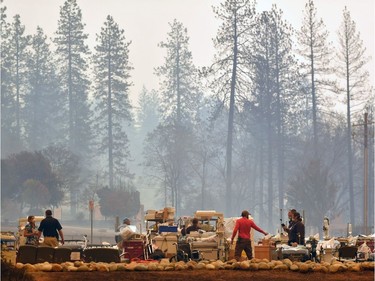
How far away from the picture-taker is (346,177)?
388 feet

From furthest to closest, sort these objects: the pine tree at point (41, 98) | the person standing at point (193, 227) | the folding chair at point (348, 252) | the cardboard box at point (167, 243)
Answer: the pine tree at point (41, 98) < the person standing at point (193, 227) < the cardboard box at point (167, 243) < the folding chair at point (348, 252)

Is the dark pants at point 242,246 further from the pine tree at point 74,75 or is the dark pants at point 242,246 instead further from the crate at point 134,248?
the pine tree at point 74,75

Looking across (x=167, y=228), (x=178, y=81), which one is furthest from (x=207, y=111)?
(x=167, y=228)

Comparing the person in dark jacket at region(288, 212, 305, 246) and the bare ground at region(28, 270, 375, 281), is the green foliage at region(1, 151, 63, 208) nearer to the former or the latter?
the person in dark jacket at region(288, 212, 305, 246)

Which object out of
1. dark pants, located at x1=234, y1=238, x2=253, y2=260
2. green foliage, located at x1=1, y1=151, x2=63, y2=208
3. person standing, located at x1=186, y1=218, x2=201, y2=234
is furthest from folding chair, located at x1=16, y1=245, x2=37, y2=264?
green foliage, located at x1=1, y1=151, x2=63, y2=208

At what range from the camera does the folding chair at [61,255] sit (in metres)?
28.1

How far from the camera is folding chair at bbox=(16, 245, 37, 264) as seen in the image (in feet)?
90.4

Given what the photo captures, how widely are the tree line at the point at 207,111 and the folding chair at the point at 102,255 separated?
72159 mm

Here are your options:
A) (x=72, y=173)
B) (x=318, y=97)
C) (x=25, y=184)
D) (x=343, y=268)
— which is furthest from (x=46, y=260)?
(x=318, y=97)

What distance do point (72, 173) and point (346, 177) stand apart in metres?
26.4

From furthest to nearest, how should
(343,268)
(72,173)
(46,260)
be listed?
1. (72,173)
2. (46,260)
3. (343,268)

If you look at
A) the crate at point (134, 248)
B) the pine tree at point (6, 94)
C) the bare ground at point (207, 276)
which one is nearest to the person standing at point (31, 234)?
the crate at point (134, 248)

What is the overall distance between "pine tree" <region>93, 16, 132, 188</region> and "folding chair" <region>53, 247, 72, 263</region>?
8519cm

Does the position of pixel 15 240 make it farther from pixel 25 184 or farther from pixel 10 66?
pixel 10 66
